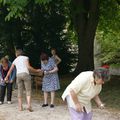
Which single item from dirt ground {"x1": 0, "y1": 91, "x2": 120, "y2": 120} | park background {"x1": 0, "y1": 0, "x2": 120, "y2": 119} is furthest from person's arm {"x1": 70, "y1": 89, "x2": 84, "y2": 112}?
park background {"x1": 0, "y1": 0, "x2": 120, "y2": 119}

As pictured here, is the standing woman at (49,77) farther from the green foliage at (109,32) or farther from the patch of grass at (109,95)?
A: the green foliage at (109,32)

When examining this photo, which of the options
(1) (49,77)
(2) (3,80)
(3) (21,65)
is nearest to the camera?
(3) (21,65)

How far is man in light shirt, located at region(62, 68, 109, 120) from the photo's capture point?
23.9 feet

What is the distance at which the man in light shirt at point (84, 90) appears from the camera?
7281mm

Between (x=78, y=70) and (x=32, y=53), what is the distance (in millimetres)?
2763

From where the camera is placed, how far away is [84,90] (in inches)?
300

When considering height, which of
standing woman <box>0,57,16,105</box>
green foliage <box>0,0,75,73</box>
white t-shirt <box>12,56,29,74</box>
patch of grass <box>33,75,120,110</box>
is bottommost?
patch of grass <box>33,75,120,110</box>

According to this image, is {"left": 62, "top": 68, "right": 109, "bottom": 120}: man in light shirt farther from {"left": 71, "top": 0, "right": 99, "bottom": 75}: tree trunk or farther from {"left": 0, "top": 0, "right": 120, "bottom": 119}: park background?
{"left": 71, "top": 0, "right": 99, "bottom": 75}: tree trunk

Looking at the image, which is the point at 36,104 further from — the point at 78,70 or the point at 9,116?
the point at 78,70

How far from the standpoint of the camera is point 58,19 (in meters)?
22.3

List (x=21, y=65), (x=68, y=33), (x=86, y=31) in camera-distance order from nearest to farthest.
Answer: (x=21, y=65) → (x=86, y=31) → (x=68, y=33)

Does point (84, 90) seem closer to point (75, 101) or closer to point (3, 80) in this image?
point (75, 101)

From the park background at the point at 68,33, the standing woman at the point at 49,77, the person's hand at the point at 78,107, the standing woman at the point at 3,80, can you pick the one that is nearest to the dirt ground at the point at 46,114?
the standing woman at the point at 49,77

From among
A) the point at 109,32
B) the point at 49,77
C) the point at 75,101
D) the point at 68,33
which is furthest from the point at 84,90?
the point at 109,32
